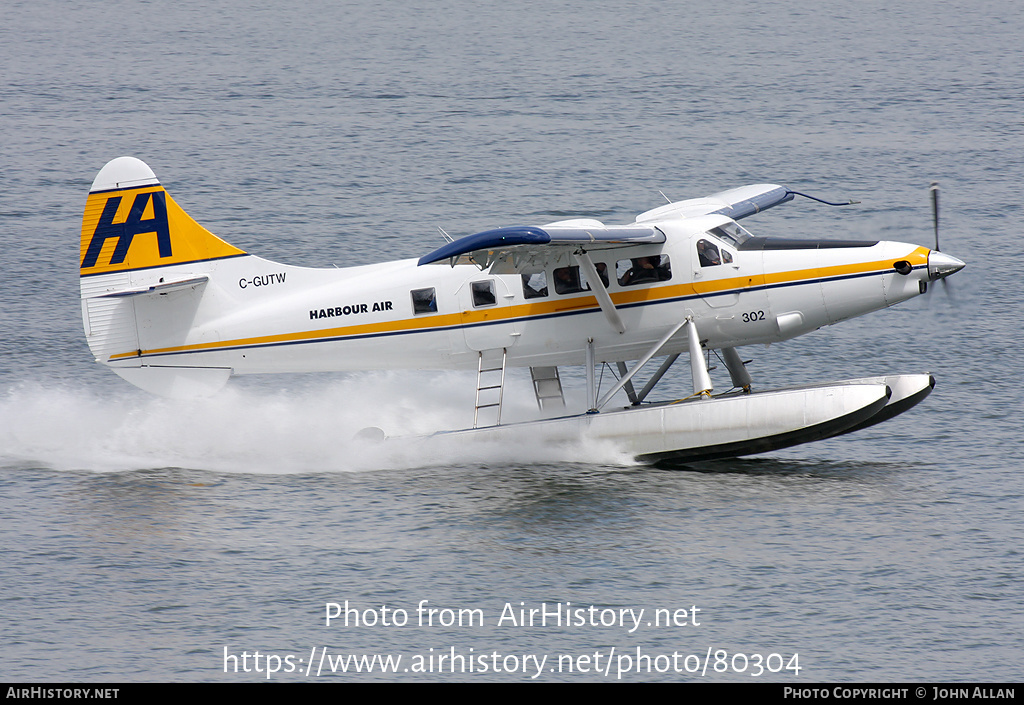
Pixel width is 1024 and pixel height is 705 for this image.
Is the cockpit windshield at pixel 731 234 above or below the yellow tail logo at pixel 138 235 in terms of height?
below

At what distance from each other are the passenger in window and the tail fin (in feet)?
21.6

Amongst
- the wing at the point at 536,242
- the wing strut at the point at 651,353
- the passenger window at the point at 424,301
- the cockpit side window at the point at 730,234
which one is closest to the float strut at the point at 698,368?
the wing strut at the point at 651,353

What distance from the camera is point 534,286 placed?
57.3ft

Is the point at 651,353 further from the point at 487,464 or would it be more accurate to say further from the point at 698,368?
the point at 487,464

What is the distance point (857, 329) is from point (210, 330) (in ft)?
43.5

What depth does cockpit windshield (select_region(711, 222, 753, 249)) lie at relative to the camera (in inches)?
674

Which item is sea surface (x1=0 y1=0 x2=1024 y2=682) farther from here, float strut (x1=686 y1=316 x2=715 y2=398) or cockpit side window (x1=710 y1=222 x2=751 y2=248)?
cockpit side window (x1=710 y1=222 x2=751 y2=248)

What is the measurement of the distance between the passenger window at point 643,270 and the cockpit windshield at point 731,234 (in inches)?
31.1

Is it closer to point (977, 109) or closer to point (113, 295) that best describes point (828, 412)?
point (113, 295)

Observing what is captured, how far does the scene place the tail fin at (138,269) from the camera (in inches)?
704

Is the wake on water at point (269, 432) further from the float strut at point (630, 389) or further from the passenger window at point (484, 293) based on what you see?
the passenger window at point (484, 293)

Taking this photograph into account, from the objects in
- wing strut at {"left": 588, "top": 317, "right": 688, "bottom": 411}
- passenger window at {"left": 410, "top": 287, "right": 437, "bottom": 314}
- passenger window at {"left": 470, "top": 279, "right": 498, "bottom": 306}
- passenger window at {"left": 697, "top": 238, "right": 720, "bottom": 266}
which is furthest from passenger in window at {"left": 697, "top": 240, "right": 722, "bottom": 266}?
passenger window at {"left": 410, "top": 287, "right": 437, "bottom": 314}

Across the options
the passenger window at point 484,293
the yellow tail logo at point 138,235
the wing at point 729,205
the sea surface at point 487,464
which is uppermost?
the yellow tail logo at point 138,235

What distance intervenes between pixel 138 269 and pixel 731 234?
332 inches
